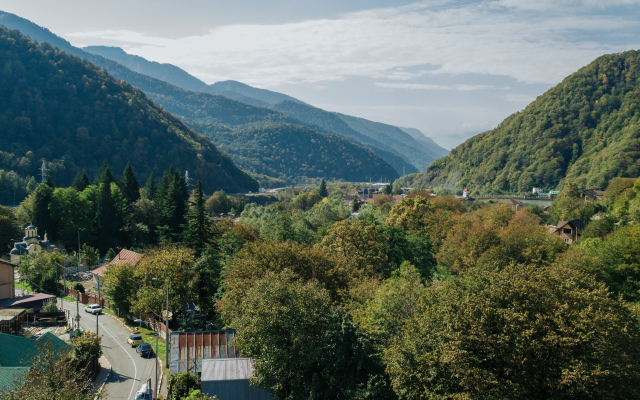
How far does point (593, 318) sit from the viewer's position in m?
17.0

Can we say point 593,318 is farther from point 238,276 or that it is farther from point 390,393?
point 238,276

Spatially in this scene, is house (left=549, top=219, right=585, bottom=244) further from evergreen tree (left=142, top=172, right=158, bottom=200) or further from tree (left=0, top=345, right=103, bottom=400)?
evergreen tree (left=142, top=172, right=158, bottom=200)

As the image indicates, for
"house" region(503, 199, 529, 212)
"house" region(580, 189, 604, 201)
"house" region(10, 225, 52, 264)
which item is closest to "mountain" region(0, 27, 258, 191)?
"house" region(10, 225, 52, 264)

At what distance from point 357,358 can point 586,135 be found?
147m

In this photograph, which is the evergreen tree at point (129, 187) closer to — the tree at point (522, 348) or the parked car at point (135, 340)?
the parked car at point (135, 340)

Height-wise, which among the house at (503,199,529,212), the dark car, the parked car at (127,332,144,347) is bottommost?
the parked car at (127,332,144,347)

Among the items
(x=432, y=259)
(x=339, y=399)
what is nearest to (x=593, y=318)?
(x=339, y=399)

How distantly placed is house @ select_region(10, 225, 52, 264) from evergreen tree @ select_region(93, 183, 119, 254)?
301 inches

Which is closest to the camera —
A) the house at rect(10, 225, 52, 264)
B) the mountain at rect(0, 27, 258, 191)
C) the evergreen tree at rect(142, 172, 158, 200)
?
the house at rect(10, 225, 52, 264)

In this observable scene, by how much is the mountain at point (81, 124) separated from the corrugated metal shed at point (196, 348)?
4542 inches

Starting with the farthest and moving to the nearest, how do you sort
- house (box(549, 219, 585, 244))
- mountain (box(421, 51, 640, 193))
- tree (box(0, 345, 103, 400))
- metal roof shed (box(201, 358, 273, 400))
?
mountain (box(421, 51, 640, 193))
house (box(549, 219, 585, 244))
metal roof shed (box(201, 358, 273, 400))
tree (box(0, 345, 103, 400))

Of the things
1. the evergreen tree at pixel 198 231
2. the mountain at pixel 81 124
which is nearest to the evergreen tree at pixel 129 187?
the evergreen tree at pixel 198 231

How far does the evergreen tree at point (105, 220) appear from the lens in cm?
6300

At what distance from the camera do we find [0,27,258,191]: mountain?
437ft
